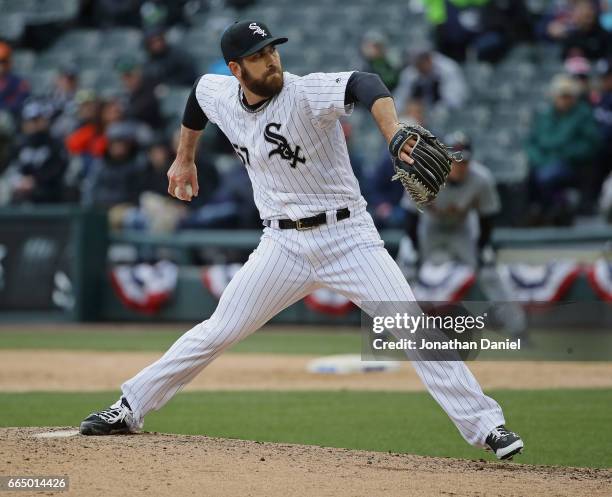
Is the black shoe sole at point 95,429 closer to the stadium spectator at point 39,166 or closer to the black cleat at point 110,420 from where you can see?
the black cleat at point 110,420

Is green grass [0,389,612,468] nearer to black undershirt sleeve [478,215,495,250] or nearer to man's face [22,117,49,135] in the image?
black undershirt sleeve [478,215,495,250]

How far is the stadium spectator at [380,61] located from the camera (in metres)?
14.2

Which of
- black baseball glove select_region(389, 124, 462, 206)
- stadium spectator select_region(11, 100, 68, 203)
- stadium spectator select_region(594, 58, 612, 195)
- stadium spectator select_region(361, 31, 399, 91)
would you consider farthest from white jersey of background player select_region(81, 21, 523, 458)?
stadium spectator select_region(11, 100, 68, 203)

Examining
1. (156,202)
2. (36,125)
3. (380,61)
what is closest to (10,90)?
(36,125)

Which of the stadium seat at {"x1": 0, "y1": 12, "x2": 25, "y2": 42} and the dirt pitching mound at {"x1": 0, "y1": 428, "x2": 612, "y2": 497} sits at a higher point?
the stadium seat at {"x1": 0, "y1": 12, "x2": 25, "y2": 42}

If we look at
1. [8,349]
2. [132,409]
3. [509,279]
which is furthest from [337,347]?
[132,409]

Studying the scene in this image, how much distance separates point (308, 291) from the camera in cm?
548

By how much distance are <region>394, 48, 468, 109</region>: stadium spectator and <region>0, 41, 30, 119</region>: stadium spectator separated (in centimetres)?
626

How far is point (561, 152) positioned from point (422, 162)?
26.8 feet

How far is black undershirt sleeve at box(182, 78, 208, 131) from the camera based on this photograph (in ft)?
19.2

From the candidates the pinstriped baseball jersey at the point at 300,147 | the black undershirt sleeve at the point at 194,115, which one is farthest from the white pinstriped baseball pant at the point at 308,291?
the black undershirt sleeve at the point at 194,115

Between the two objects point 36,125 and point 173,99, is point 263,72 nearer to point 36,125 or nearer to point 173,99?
point 36,125

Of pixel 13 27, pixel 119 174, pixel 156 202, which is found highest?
pixel 13 27

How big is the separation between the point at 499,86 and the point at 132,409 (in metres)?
10.3
